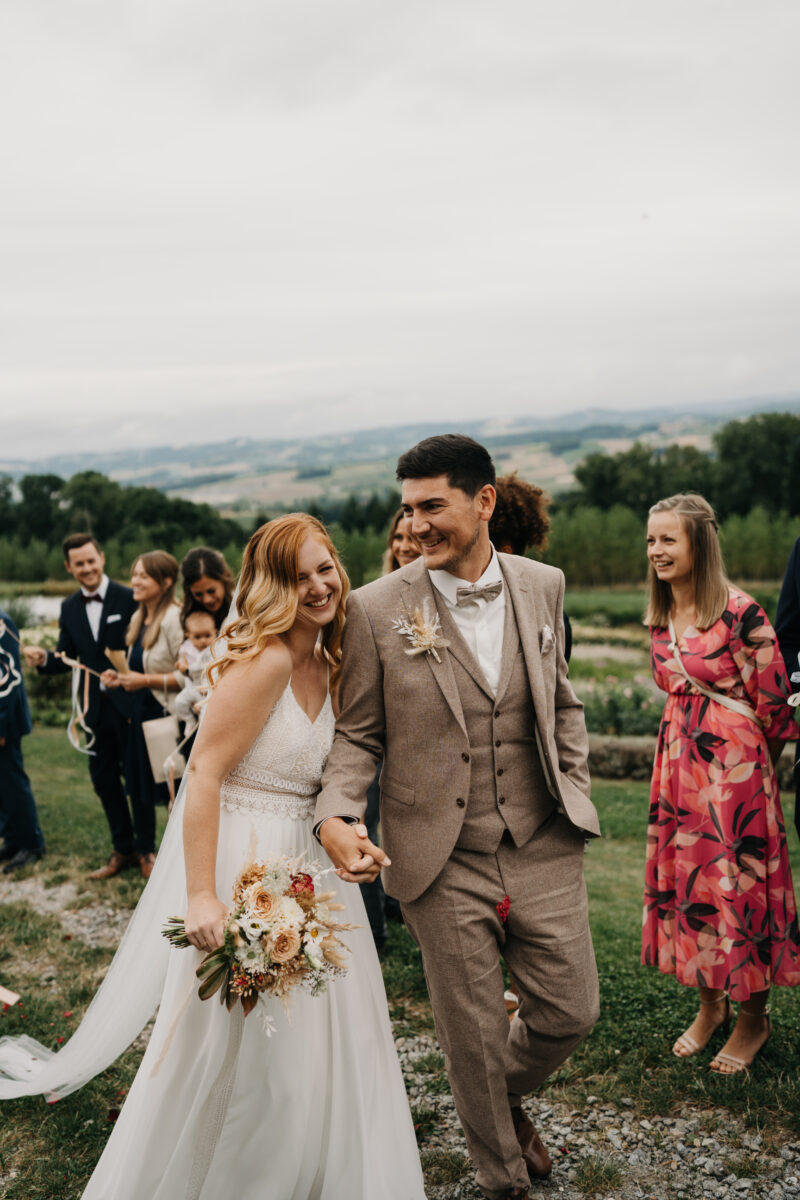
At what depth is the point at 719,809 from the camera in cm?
440

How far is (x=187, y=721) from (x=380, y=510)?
25673 millimetres

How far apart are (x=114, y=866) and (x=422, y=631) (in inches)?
209

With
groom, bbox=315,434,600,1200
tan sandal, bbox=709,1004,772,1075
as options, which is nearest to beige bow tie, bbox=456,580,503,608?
groom, bbox=315,434,600,1200

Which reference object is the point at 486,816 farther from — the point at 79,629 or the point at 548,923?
the point at 79,629

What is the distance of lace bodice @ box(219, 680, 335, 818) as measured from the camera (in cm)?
349

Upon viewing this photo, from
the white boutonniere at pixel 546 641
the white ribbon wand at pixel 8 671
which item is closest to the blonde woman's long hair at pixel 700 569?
the white boutonniere at pixel 546 641

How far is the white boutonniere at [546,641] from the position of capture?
3545mm

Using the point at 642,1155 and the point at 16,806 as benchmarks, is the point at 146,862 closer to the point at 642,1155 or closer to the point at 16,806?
the point at 16,806

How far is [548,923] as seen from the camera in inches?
133

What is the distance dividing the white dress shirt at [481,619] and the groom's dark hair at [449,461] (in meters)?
0.35

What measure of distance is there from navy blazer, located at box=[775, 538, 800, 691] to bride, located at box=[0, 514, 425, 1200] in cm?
224

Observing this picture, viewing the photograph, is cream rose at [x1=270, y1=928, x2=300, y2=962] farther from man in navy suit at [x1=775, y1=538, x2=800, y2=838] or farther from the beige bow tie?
man in navy suit at [x1=775, y1=538, x2=800, y2=838]

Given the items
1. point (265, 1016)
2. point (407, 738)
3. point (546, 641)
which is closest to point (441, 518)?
point (546, 641)

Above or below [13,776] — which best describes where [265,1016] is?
above
